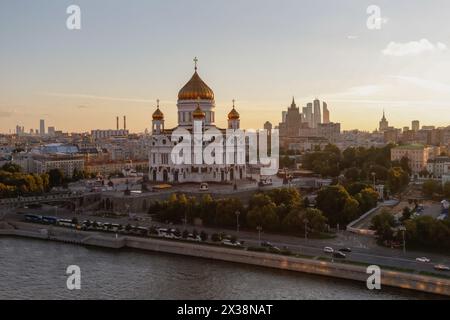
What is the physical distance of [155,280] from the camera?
15.4m

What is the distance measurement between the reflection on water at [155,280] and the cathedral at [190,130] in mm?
10616

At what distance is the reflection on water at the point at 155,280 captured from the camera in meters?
14.2

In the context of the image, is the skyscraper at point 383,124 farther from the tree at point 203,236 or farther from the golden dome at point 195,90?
the tree at point 203,236

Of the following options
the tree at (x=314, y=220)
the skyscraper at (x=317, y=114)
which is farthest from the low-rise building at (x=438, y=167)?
the skyscraper at (x=317, y=114)

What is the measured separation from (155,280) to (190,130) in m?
15.3

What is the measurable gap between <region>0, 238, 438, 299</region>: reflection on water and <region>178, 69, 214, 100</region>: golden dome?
1378cm

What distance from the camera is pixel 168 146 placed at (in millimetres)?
29531

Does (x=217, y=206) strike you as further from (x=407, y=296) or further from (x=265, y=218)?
(x=407, y=296)

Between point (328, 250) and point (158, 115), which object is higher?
point (158, 115)

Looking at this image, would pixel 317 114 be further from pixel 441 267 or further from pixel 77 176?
pixel 441 267

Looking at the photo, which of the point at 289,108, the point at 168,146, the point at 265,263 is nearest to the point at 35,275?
the point at 265,263

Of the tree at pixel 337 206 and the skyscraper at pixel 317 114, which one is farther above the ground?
the skyscraper at pixel 317 114

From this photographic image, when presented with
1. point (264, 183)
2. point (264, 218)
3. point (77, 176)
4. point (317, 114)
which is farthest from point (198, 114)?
point (317, 114)
